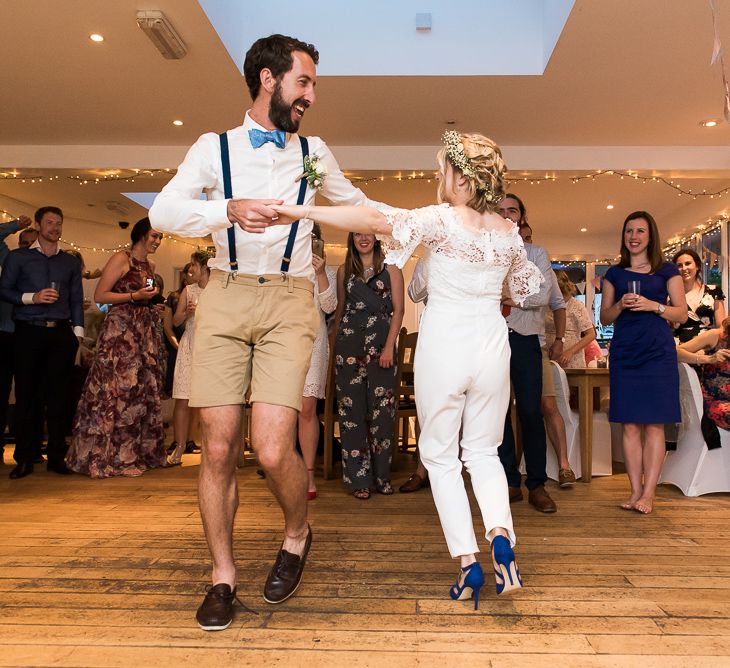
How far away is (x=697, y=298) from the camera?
205 inches

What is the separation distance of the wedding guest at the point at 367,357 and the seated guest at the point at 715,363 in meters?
1.70

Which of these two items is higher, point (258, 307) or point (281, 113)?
point (281, 113)

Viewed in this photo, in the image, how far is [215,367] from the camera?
1.96 meters

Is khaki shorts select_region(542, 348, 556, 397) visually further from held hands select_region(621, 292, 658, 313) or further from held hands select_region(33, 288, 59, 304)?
held hands select_region(33, 288, 59, 304)

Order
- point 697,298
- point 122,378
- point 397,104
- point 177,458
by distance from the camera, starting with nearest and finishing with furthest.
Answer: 1. point 122,378
2. point 177,458
3. point 697,298
4. point 397,104

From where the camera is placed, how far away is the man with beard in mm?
1942

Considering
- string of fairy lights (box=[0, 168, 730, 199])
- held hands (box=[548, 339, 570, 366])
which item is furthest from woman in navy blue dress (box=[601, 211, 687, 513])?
string of fairy lights (box=[0, 168, 730, 199])

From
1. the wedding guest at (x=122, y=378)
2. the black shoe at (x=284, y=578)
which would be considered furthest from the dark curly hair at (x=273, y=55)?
the wedding guest at (x=122, y=378)

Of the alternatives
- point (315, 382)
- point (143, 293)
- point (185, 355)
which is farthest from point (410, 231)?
point (185, 355)

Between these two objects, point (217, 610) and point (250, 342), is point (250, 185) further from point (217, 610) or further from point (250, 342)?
point (217, 610)

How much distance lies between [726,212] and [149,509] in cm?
785

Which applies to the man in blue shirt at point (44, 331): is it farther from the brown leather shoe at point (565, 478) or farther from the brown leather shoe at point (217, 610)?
the brown leather shoe at point (565, 478)

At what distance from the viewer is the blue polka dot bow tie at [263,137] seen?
1.99 m

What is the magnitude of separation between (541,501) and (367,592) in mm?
1437
